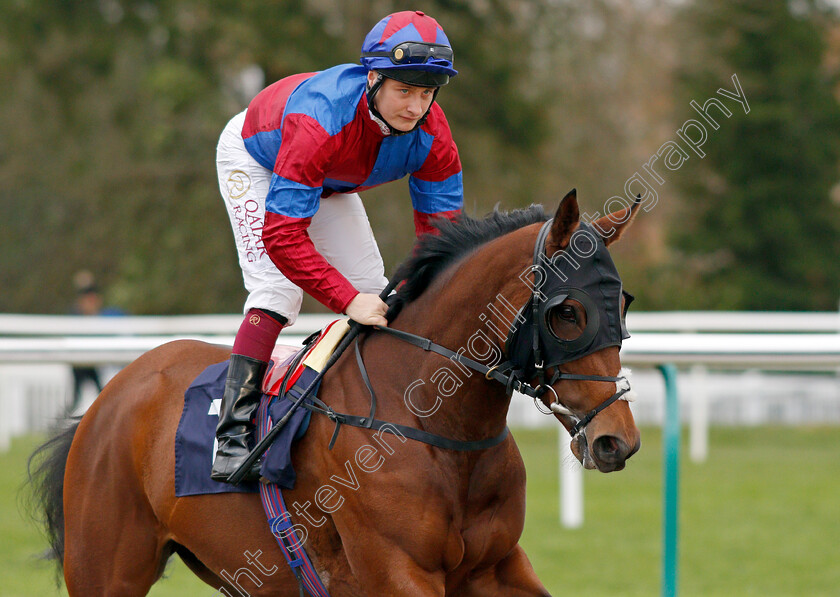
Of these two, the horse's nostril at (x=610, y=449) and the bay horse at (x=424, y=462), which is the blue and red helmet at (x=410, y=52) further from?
the horse's nostril at (x=610, y=449)

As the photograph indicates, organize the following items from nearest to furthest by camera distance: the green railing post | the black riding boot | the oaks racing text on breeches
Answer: the black riding boot
the oaks racing text on breeches
the green railing post

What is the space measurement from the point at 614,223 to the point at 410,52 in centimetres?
77

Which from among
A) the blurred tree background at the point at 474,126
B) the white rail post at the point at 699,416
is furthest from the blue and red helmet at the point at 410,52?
the blurred tree background at the point at 474,126

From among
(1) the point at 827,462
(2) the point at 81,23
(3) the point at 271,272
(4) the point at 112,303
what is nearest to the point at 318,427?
(3) the point at 271,272

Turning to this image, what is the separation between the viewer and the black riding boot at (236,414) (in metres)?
3.15

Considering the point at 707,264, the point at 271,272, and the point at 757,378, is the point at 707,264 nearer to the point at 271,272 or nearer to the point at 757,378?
the point at 757,378

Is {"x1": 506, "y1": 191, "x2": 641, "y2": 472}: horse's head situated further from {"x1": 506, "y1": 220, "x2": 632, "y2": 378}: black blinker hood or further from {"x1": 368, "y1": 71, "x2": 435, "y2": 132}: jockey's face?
{"x1": 368, "y1": 71, "x2": 435, "y2": 132}: jockey's face

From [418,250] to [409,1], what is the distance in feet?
42.6

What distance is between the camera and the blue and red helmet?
2.93 meters

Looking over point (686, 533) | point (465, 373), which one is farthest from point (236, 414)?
point (686, 533)

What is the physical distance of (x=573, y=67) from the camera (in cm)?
1688

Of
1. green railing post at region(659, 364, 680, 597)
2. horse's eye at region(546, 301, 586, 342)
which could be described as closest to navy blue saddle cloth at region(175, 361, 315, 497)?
horse's eye at region(546, 301, 586, 342)

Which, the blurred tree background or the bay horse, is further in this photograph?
the blurred tree background

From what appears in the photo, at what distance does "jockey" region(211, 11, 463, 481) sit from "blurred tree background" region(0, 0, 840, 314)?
11382 mm
